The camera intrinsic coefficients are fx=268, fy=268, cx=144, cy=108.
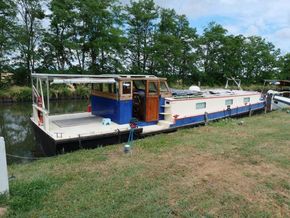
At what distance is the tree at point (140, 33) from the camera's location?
31.7 m

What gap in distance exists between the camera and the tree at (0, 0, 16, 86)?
911 inches

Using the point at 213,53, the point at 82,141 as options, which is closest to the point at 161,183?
the point at 82,141

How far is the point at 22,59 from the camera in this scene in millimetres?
25906

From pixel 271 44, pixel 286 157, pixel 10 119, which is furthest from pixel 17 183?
pixel 271 44

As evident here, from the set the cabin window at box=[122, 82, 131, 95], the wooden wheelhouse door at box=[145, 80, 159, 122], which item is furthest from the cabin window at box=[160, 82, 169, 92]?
the cabin window at box=[122, 82, 131, 95]

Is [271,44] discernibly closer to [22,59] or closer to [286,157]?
[22,59]

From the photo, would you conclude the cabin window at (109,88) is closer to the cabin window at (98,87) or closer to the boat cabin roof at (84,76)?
the cabin window at (98,87)

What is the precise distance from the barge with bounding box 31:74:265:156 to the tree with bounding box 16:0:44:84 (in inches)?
715

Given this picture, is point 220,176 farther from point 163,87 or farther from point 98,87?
point 98,87

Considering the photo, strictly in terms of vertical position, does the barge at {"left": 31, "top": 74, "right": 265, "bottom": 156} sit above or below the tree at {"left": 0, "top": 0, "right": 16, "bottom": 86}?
below

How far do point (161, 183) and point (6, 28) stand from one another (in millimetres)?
23940

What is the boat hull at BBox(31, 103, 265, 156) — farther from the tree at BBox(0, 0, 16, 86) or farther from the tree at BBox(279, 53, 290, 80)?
the tree at BBox(279, 53, 290, 80)

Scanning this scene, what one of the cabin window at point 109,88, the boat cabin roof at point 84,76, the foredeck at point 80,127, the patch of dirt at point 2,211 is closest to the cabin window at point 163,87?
the boat cabin roof at point 84,76

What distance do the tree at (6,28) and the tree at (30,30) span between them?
3.92ft
